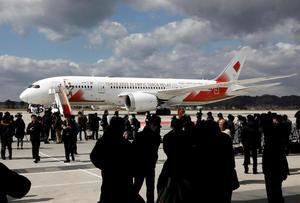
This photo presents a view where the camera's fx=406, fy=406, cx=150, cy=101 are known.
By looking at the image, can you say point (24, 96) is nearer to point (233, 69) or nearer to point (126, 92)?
point (126, 92)

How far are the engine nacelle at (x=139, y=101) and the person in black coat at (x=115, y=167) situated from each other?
32765 millimetres

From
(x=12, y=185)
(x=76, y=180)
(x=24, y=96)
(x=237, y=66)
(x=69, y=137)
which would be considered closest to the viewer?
(x=12, y=185)

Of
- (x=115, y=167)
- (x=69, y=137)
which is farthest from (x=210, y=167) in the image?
(x=69, y=137)

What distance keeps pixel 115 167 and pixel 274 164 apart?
3.39 meters

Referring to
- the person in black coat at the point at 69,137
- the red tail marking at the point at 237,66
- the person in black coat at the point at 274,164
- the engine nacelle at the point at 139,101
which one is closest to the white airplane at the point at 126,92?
the engine nacelle at the point at 139,101

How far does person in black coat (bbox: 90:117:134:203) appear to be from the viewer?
4.92m

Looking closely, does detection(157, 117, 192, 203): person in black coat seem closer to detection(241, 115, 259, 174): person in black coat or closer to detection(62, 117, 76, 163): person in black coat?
detection(241, 115, 259, 174): person in black coat

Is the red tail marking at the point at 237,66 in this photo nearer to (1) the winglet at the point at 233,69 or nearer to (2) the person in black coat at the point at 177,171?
(1) the winglet at the point at 233,69

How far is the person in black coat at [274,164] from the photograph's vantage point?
22.9 feet

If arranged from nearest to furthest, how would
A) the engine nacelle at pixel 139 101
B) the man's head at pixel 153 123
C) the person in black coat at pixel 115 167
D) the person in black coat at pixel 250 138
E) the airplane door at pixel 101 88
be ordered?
the person in black coat at pixel 115 167
the man's head at pixel 153 123
the person in black coat at pixel 250 138
the airplane door at pixel 101 88
the engine nacelle at pixel 139 101

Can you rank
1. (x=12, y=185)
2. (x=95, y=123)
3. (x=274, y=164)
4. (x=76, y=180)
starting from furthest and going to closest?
1. (x=95, y=123)
2. (x=76, y=180)
3. (x=274, y=164)
4. (x=12, y=185)

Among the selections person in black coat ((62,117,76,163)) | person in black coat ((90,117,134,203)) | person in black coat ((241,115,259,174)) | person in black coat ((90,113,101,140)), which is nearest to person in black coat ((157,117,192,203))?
person in black coat ((90,117,134,203))

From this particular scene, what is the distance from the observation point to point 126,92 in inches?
1567

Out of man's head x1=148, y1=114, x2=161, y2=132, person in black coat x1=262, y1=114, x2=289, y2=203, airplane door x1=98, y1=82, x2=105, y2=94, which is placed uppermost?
airplane door x1=98, y1=82, x2=105, y2=94
